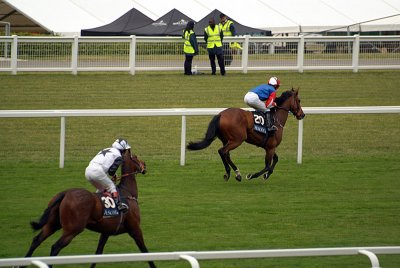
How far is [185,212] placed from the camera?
10547 mm

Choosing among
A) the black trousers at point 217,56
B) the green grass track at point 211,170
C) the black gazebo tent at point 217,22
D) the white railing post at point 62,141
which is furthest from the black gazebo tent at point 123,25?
the white railing post at point 62,141

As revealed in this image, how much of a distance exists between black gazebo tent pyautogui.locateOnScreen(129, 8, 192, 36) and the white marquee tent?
2.66ft

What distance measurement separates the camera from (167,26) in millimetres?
29234

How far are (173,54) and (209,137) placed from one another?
10.5 metres

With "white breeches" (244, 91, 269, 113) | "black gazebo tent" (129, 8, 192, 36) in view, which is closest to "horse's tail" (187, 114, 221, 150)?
"white breeches" (244, 91, 269, 113)

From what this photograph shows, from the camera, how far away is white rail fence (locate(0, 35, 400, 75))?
846 inches

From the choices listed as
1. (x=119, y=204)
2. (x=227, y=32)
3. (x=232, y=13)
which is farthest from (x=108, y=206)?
(x=232, y=13)

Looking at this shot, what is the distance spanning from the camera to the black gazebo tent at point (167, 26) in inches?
1134

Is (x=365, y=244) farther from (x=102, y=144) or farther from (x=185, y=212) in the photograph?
(x=102, y=144)

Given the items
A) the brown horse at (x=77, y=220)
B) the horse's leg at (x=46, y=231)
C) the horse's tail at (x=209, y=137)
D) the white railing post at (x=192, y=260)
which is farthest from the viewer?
the horse's tail at (x=209, y=137)

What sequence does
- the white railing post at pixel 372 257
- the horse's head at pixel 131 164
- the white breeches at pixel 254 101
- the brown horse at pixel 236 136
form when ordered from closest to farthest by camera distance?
the white railing post at pixel 372 257
the horse's head at pixel 131 164
the brown horse at pixel 236 136
the white breeches at pixel 254 101

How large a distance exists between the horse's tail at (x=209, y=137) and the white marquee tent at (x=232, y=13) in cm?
1798

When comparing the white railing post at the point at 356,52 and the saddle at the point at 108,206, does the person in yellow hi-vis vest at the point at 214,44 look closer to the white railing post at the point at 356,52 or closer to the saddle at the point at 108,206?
the white railing post at the point at 356,52

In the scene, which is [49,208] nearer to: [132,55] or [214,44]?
[214,44]
